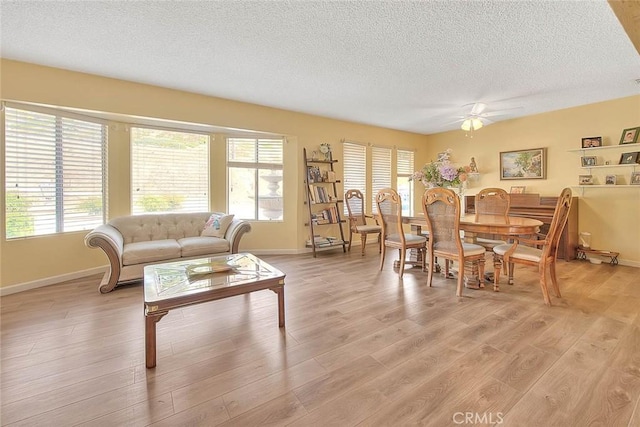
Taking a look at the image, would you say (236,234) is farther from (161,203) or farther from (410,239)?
(410,239)

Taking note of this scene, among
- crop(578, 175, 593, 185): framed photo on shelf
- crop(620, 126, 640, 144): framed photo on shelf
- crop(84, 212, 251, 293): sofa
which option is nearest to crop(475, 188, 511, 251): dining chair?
crop(578, 175, 593, 185): framed photo on shelf

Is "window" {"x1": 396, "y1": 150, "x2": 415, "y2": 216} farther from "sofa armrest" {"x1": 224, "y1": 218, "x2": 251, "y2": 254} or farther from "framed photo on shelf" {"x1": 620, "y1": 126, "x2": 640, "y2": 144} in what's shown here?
"sofa armrest" {"x1": 224, "y1": 218, "x2": 251, "y2": 254}

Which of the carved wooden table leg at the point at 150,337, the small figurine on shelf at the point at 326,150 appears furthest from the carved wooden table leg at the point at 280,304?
the small figurine on shelf at the point at 326,150

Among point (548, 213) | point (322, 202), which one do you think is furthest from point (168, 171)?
point (548, 213)

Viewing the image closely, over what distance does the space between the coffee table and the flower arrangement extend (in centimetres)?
231

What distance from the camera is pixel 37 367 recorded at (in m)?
1.74

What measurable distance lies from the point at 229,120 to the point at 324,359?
382 cm

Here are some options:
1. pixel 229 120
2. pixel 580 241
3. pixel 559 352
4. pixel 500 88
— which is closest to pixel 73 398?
pixel 559 352

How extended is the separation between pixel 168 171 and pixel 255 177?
1.39m

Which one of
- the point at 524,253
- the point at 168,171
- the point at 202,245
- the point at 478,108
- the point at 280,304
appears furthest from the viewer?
the point at 478,108

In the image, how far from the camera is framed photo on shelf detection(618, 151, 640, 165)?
392cm

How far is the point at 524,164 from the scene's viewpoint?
512 cm

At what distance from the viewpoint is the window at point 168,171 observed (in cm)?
408

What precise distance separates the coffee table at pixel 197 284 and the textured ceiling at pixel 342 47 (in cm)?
215
